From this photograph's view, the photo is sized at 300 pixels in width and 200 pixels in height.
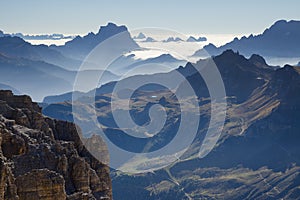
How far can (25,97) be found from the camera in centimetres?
8806

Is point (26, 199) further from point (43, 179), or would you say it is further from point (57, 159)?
point (57, 159)

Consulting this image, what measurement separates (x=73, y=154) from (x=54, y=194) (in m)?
15.4

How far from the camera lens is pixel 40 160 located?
67.0 metres

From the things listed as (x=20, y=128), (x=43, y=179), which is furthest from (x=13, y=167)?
(x=20, y=128)

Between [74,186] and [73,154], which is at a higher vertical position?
[73,154]

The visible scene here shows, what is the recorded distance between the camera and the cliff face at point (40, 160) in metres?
57.9

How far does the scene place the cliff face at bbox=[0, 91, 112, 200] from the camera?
57.9m

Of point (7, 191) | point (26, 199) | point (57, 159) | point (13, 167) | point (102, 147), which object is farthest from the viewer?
point (102, 147)

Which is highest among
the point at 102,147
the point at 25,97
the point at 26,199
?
the point at 25,97

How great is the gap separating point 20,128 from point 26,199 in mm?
18196

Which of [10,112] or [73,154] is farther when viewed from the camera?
[10,112]

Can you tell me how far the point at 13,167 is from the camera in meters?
61.5

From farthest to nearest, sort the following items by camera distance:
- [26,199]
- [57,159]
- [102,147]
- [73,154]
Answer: [102,147], [73,154], [57,159], [26,199]

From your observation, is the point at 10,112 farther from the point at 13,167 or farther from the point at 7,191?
the point at 7,191
